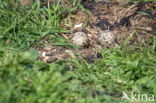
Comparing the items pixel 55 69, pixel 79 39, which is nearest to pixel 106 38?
pixel 79 39

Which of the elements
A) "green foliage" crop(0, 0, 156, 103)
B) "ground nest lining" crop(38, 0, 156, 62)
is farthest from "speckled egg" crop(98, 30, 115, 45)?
"green foliage" crop(0, 0, 156, 103)

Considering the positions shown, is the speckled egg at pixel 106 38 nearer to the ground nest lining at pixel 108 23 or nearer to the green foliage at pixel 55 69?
the ground nest lining at pixel 108 23

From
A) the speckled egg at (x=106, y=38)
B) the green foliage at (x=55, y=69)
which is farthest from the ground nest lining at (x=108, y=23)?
the green foliage at (x=55, y=69)

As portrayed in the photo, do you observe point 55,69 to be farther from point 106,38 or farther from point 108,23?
point 108,23

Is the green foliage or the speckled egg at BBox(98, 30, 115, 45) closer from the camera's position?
the green foliage

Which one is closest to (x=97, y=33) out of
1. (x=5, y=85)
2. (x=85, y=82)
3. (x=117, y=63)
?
(x=117, y=63)

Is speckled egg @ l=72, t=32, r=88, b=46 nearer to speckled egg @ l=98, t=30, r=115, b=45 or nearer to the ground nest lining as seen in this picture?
the ground nest lining

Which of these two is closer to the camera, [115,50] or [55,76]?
[55,76]

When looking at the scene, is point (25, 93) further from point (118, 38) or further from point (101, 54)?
point (118, 38)
